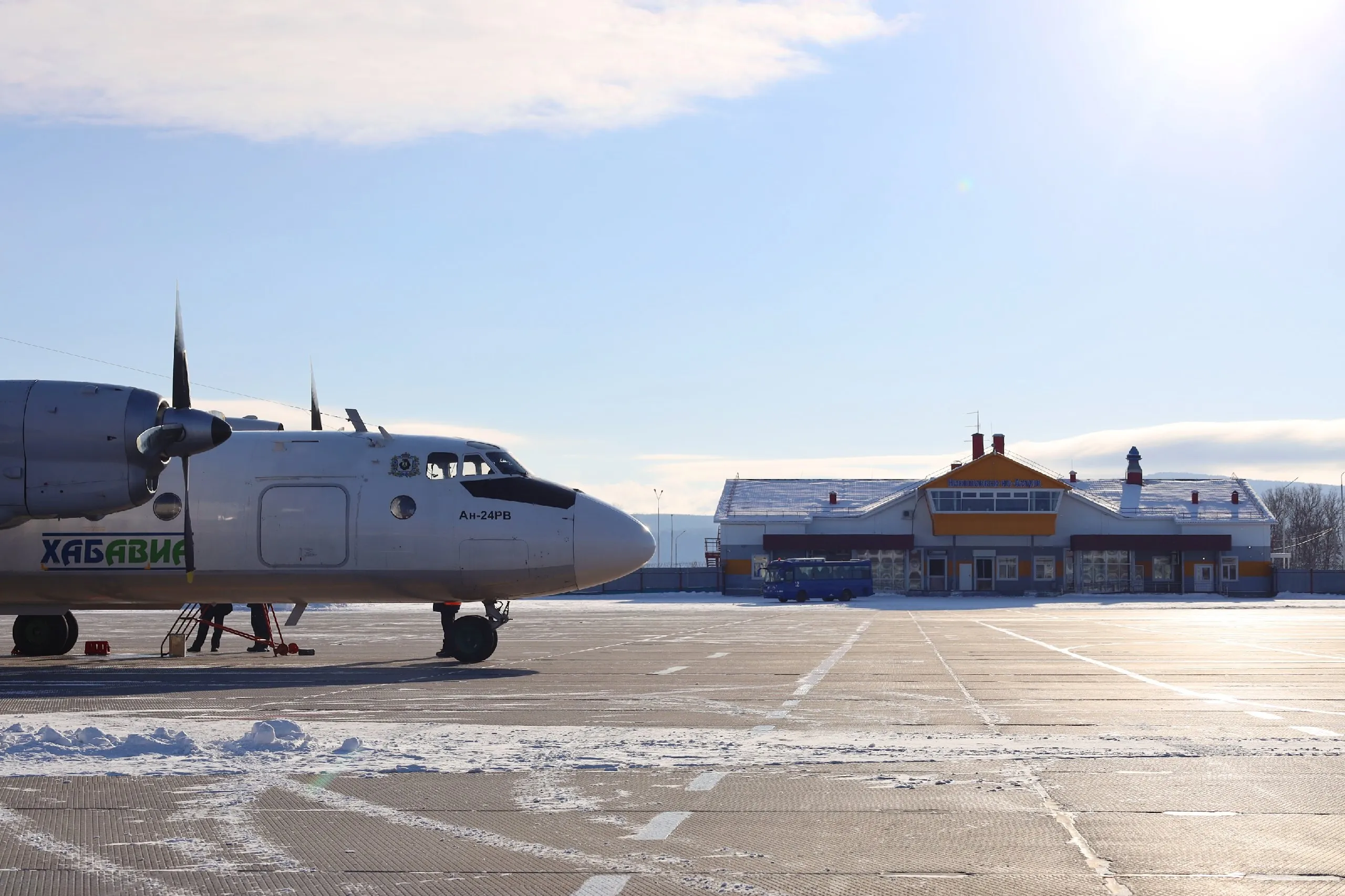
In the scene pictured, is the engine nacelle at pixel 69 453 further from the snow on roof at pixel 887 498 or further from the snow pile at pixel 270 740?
the snow on roof at pixel 887 498

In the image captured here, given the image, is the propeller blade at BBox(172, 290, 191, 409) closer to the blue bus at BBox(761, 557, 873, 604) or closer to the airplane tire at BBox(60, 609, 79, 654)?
the airplane tire at BBox(60, 609, 79, 654)

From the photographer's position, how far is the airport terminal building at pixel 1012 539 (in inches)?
3228

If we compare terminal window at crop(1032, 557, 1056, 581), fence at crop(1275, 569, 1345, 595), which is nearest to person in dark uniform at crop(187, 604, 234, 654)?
terminal window at crop(1032, 557, 1056, 581)

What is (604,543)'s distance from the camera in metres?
22.7

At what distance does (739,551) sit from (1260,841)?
76.0 metres

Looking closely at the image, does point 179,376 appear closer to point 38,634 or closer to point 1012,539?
point 38,634

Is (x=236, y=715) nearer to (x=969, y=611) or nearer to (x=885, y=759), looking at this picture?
(x=885, y=759)

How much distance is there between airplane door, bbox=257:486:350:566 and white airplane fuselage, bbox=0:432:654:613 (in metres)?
0.02

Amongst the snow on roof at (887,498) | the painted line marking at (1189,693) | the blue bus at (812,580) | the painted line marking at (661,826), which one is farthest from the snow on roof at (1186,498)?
the painted line marking at (661,826)

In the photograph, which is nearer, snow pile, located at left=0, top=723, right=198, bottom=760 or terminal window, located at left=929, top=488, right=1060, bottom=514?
snow pile, located at left=0, top=723, right=198, bottom=760

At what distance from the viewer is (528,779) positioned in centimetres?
1014

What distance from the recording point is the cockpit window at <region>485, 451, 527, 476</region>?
2339 centimetres

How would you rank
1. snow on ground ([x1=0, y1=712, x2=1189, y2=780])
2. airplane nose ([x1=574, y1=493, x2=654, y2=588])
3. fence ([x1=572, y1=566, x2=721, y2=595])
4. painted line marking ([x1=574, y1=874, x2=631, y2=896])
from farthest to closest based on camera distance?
1. fence ([x1=572, y1=566, x2=721, y2=595])
2. airplane nose ([x1=574, y1=493, x2=654, y2=588])
3. snow on ground ([x1=0, y1=712, x2=1189, y2=780])
4. painted line marking ([x1=574, y1=874, x2=631, y2=896])

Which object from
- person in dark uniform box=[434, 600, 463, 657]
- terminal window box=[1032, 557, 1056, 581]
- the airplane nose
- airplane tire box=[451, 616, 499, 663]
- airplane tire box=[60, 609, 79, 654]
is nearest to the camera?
the airplane nose
